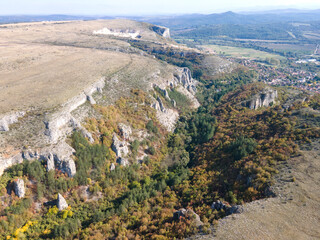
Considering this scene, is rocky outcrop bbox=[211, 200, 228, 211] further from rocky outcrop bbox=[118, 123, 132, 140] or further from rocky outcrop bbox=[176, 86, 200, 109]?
rocky outcrop bbox=[176, 86, 200, 109]

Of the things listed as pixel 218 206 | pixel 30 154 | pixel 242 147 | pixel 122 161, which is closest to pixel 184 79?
pixel 242 147

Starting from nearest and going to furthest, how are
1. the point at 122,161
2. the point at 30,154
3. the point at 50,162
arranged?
the point at 30,154
the point at 50,162
the point at 122,161

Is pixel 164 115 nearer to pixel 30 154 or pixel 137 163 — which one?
pixel 137 163

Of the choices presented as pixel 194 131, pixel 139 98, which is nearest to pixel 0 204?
pixel 139 98

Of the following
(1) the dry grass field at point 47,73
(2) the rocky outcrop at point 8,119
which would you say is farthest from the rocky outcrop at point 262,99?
(2) the rocky outcrop at point 8,119

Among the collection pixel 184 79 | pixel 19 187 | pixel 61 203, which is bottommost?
pixel 61 203

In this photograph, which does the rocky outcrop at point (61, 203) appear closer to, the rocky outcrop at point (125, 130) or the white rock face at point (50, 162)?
the white rock face at point (50, 162)
